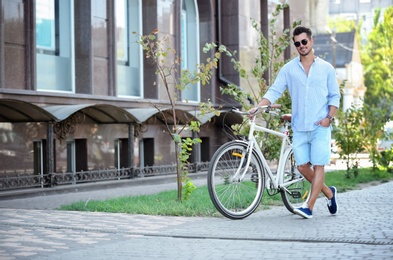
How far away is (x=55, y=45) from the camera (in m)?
20.4

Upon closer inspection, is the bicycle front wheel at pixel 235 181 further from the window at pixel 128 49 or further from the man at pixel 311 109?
the window at pixel 128 49

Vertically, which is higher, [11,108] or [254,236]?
[11,108]

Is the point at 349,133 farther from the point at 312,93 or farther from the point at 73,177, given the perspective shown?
the point at 312,93

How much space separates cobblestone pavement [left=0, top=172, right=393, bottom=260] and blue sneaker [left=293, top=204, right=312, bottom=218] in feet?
0.32

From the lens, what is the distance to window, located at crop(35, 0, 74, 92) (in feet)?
64.6

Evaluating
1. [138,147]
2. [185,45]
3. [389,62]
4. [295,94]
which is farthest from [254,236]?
[389,62]

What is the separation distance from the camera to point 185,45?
2711 cm

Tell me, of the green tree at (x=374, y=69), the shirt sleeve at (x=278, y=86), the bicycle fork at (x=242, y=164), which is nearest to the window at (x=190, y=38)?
the shirt sleeve at (x=278, y=86)

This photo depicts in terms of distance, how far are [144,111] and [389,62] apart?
1161 inches

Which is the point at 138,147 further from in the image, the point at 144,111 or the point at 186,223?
the point at 186,223

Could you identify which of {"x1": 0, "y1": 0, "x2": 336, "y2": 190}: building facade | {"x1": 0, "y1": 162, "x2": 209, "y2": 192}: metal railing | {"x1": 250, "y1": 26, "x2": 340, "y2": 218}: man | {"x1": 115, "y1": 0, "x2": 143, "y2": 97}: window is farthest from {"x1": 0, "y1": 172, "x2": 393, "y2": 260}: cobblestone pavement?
{"x1": 115, "y1": 0, "x2": 143, "y2": 97}: window

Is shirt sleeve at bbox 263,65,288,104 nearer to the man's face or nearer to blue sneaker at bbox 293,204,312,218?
the man's face

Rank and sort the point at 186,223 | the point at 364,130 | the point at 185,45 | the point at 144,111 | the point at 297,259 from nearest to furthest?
the point at 297,259, the point at 186,223, the point at 364,130, the point at 144,111, the point at 185,45

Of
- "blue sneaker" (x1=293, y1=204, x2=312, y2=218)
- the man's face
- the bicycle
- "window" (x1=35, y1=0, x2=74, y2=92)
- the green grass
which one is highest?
"window" (x1=35, y1=0, x2=74, y2=92)
